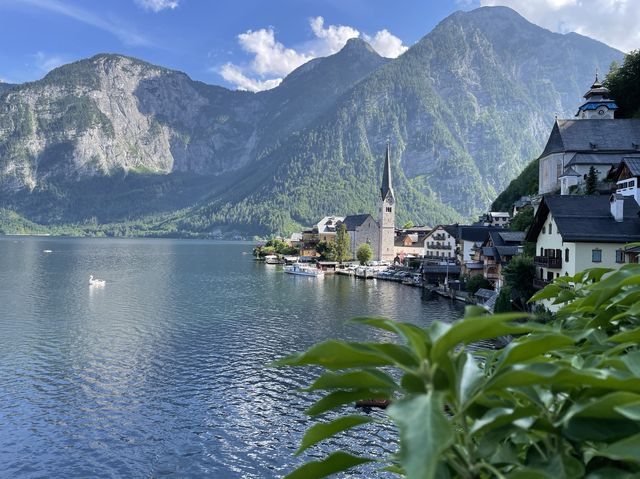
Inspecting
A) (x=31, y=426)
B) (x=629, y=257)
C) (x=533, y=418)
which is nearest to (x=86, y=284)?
(x=31, y=426)

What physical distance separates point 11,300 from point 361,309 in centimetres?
4618

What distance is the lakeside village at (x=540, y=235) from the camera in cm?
3400

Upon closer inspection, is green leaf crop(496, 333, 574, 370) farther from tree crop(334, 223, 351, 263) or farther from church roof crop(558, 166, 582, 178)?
tree crop(334, 223, 351, 263)

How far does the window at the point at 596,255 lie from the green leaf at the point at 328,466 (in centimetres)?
3639

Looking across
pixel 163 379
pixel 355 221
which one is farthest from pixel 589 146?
pixel 355 221

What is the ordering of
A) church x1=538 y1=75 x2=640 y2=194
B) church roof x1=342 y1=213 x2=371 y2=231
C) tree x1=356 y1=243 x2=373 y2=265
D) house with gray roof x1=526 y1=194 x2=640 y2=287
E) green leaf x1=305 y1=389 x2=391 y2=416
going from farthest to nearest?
church roof x1=342 y1=213 x2=371 y2=231 → tree x1=356 y1=243 x2=373 y2=265 → church x1=538 y1=75 x2=640 y2=194 → house with gray roof x1=526 y1=194 x2=640 y2=287 → green leaf x1=305 y1=389 x2=391 y2=416

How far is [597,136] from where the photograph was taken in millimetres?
69438

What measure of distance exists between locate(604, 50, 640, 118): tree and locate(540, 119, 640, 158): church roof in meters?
8.93

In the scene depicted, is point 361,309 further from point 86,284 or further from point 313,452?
point 86,284

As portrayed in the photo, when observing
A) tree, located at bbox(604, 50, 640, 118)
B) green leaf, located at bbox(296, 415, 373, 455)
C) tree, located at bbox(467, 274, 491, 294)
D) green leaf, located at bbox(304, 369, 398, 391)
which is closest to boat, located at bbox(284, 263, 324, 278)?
tree, located at bbox(467, 274, 491, 294)

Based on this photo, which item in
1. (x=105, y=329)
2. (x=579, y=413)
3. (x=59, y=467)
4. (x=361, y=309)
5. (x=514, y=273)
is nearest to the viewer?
(x=579, y=413)

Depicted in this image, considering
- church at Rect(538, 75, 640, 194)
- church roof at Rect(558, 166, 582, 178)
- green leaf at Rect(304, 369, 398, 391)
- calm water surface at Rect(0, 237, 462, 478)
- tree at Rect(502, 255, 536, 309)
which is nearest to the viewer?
green leaf at Rect(304, 369, 398, 391)

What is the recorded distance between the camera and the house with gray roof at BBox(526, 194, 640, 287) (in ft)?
109

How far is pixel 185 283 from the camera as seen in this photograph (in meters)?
88.1
